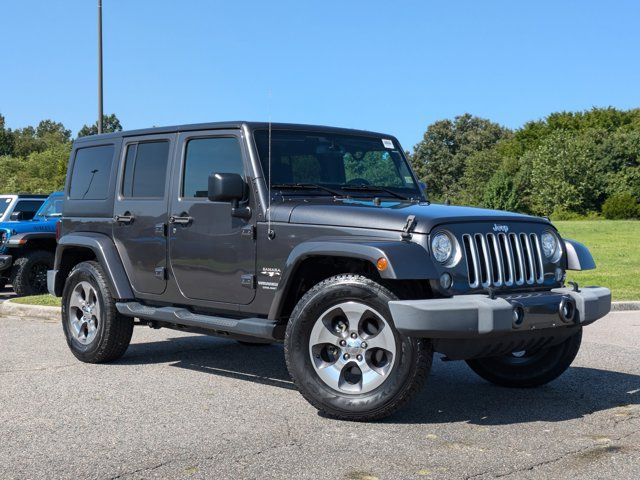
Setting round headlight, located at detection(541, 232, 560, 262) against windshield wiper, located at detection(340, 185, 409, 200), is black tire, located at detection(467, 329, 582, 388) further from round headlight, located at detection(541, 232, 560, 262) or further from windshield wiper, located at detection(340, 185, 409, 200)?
windshield wiper, located at detection(340, 185, 409, 200)

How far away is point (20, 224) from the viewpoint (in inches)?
603

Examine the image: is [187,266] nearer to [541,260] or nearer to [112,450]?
[112,450]

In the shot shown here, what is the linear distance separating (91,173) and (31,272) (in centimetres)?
731

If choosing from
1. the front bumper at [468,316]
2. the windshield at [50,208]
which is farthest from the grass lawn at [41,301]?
the front bumper at [468,316]

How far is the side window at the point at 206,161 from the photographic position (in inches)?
266

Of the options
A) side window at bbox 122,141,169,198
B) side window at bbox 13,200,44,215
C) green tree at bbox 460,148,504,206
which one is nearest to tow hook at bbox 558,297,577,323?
side window at bbox 122,141,169,198

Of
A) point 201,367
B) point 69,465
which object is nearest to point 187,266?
point 201,367

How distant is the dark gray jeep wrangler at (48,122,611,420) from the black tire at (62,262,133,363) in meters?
0.01

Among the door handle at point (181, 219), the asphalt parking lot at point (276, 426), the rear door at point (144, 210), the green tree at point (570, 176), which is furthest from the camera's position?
the green tree at point (570, 176)

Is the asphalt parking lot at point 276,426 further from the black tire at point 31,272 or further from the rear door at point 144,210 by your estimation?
the black tire at point 31,272

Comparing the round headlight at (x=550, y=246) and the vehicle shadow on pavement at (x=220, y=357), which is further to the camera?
the vehicle shadow on pavement at (x=220, y=357)

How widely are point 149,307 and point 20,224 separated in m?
8.95

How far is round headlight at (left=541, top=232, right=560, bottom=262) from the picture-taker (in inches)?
245

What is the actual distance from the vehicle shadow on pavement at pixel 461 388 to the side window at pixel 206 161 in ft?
5.42
